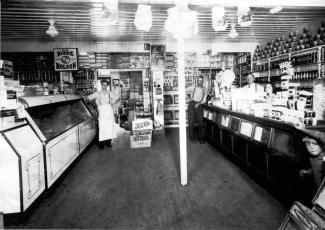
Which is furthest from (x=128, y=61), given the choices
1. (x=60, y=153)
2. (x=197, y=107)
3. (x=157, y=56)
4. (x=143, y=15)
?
(x=143, y=15)

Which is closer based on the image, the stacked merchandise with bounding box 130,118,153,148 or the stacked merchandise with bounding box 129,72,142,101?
the stacked merchandise with bounding box 130,118,153,148

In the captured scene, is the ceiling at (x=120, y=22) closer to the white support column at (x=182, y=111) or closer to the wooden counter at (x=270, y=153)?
the white support column at (x=182, y=111)

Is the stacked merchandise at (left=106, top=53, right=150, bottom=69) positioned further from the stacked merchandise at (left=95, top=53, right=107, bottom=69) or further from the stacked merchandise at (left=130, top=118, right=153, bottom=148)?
the stacked merchandise at (left=130, top=118, right=153, bottom=148)

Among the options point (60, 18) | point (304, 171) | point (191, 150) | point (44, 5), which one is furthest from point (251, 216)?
point (60, 18)

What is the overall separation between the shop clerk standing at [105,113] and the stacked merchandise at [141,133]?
0.62 meters

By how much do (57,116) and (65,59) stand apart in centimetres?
395

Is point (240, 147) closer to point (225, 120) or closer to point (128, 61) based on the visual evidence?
point (225, 120)

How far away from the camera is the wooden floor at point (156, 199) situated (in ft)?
A: 8.96

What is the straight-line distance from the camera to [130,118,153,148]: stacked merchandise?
6125mm

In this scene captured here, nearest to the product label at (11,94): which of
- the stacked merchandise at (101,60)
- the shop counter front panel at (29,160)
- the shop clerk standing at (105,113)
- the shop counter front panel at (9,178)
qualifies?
the shop counter front panel at (29,160)

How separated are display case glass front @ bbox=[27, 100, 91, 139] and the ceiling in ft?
6.80

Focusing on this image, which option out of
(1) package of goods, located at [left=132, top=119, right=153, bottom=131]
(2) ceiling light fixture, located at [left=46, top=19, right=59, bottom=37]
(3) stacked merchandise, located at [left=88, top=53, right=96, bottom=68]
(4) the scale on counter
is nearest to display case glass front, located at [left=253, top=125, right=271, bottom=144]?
(4) the scale on counter

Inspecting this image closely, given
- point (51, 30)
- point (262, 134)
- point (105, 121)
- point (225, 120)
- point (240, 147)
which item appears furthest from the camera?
point (105, 121)

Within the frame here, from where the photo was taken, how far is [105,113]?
616 cm
